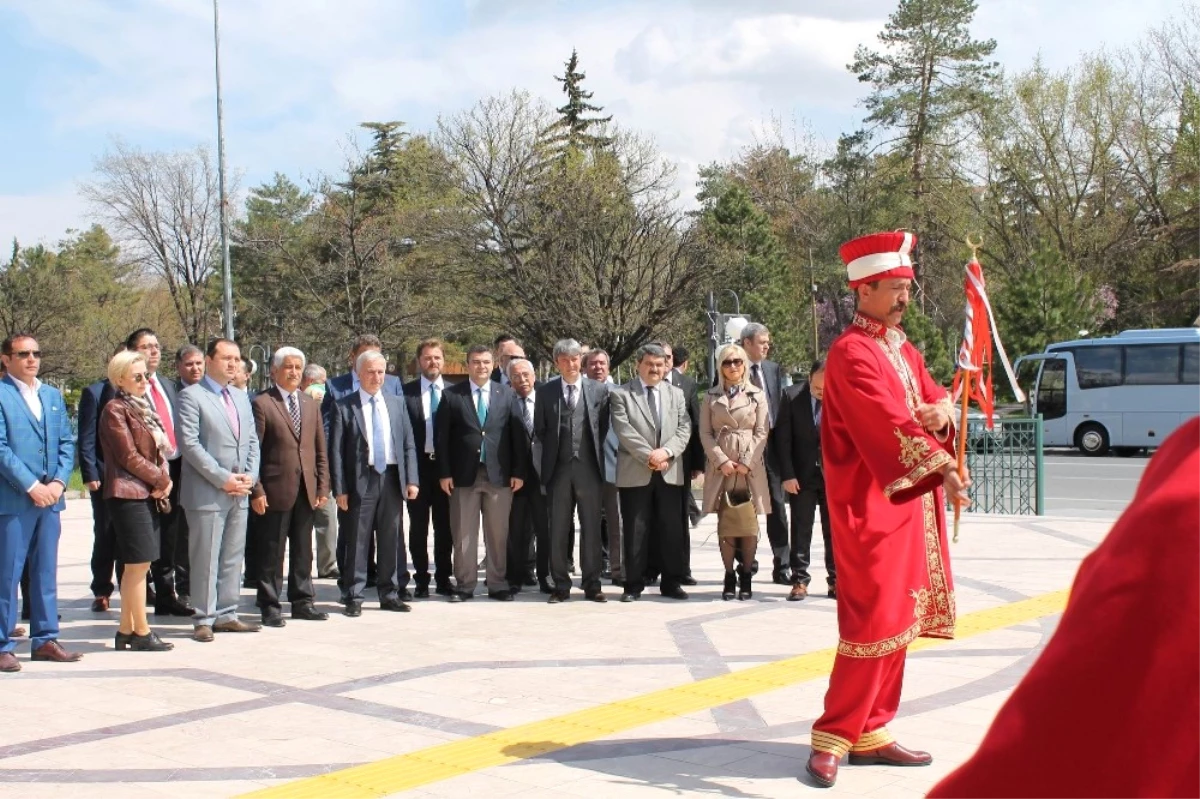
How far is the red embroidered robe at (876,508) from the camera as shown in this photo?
17.5ft

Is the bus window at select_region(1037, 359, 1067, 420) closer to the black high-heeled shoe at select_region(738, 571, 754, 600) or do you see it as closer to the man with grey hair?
the black high-heeled shoe at select_region(738, 571, 754, 600)

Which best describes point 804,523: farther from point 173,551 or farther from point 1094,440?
point 1094,440

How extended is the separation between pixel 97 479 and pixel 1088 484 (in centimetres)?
1802

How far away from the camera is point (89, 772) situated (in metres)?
5.86

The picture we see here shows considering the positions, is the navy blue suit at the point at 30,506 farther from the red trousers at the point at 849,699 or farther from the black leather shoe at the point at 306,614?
the red trousers at the point at 849,699

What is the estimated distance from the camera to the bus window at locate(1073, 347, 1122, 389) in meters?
31.4

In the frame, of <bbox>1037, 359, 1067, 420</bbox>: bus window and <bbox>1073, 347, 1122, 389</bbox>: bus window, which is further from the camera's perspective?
<bbox>1037, 359, 1067, 420</bbox>: bus window

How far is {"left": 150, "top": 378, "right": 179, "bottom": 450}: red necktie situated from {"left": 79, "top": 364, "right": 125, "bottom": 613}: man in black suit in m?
0.33

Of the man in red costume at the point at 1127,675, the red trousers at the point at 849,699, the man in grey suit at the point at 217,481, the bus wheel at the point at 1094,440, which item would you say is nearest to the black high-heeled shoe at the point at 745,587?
the man in grey suit at the point at 217,481

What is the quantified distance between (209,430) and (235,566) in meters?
0.97

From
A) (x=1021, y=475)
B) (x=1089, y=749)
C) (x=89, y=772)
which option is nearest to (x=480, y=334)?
(x=1021, y=475)

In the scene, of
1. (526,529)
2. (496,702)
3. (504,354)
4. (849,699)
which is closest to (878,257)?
(849,699)

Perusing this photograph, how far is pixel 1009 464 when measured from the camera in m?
17.2

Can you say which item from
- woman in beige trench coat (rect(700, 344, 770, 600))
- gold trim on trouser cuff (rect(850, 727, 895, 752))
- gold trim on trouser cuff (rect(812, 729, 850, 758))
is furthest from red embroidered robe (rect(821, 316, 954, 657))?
woman in beige trench coat (rect(700, 344, 770, 600))
